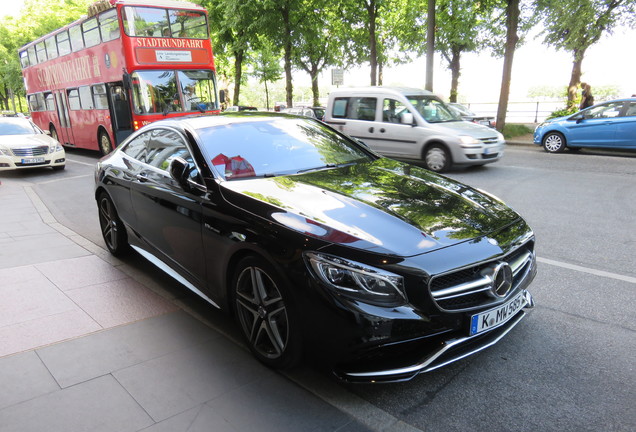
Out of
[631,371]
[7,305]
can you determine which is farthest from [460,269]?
[7,305]

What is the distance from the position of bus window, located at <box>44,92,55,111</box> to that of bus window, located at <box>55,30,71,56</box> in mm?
2540

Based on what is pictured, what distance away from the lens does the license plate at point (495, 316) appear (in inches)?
99.8

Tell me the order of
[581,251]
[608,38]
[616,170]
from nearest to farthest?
[581,251] → [616,170] → [608,38]

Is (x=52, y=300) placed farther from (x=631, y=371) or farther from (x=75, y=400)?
(x=631, y=371)

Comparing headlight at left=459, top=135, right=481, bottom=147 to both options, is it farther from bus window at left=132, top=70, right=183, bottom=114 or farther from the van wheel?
bus window at left=132, top=70, right=183, bottom=114

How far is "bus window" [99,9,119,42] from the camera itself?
12430mm

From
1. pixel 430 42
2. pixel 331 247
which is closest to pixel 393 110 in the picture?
pixel 430 42

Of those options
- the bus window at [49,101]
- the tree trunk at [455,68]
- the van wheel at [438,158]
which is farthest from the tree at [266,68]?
the van wheel at [438,158]

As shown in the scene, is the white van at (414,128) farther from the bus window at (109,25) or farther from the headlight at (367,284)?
the headlight at (367,284)

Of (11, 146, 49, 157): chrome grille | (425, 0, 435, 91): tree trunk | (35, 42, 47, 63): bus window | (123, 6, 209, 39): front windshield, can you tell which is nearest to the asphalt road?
(11, 146, 49, 157): chrome grille

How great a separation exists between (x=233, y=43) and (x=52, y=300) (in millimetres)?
27399

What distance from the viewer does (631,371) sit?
2818mm

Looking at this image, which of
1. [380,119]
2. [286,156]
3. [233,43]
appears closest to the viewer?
[286,156]

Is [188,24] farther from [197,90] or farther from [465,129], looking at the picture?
[465,129]
